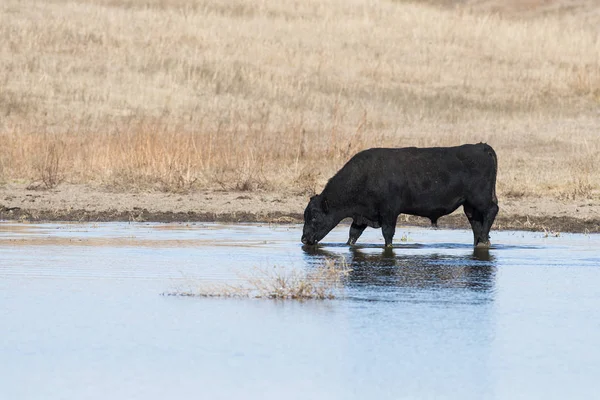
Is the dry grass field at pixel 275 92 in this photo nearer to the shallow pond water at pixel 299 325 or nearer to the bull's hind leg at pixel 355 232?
the bull's hind leg at pixel 355 232

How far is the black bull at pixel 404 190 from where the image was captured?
14.9m

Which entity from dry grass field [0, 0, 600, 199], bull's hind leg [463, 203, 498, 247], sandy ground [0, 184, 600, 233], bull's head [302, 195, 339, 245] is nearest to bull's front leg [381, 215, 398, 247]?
bull's head [302, 195, 339, 245]

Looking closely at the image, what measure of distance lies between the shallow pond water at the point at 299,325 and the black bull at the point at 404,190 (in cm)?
37

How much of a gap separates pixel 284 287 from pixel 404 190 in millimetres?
4262

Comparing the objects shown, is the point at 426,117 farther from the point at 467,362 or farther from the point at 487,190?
the point at 467,362

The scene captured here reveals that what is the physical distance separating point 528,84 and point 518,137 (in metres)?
12.5

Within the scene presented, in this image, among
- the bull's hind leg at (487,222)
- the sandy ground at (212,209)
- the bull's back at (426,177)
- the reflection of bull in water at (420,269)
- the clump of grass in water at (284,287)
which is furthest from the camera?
the sandy ground at (212,209)

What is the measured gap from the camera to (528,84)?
4412 cm

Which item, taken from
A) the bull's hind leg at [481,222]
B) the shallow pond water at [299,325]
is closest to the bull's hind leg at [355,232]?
the shallow pond water at [299,325]

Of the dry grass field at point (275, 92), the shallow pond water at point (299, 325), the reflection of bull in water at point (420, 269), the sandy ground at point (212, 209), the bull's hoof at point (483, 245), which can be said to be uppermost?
the dry grass field at point (275, 92)

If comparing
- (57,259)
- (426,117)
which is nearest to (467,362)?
(57,259)

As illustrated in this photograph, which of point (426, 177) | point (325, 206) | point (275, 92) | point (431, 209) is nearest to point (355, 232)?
point (325, 206)

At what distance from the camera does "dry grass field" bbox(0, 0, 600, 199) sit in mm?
22797

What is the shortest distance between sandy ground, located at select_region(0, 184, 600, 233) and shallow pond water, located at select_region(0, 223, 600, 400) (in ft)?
10.2
